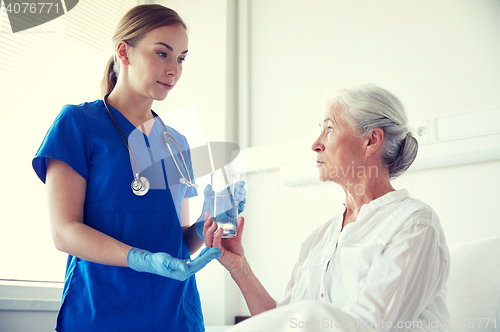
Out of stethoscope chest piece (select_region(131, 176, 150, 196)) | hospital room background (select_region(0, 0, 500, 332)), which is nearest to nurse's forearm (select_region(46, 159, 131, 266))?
stethoscope chest piece (select_region(131, 176, 150, 196))

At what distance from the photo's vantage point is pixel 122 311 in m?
1.02

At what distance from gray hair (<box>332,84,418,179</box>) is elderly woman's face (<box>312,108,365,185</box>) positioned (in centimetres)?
3

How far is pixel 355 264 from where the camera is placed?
43.1 inches

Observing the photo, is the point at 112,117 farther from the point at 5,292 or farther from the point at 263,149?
the point at 263,149

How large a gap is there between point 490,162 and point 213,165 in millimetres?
1170

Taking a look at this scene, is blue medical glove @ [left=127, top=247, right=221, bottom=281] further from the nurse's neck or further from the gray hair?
the gray hair

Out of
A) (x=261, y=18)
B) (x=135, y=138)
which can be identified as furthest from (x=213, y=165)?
(x=261, y=18)

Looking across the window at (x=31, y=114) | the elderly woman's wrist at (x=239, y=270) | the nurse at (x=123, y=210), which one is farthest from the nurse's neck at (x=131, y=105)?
the window at (x=31, y=114)

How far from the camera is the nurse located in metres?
0.97

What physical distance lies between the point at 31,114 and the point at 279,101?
1362 millimetres

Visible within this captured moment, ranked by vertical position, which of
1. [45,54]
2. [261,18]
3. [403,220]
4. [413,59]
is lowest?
[403,220]

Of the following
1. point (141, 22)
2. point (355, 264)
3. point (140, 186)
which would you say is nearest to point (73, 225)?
point (140, 186)

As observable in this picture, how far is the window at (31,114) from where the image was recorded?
6.65 ft

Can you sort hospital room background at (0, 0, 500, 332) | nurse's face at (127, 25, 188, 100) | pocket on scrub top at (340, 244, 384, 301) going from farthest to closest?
hospital room background at (0, 0, 500, 332)
nurse's face at (127, 25, 188, 100)
pocket on scrub top at (340, 244, 384, 301)
